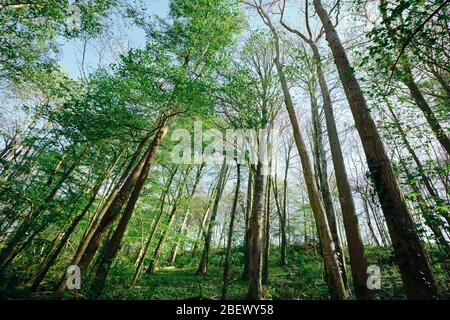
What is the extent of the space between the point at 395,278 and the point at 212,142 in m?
10.3

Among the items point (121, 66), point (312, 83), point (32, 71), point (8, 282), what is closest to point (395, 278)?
point (312, 83)

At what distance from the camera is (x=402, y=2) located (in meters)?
2.43

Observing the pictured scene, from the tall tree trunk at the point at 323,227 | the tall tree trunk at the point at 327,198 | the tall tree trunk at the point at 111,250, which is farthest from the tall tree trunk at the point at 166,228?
the tall tree trunk at the point at 323,227

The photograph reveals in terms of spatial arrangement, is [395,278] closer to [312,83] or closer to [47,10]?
[312,83]

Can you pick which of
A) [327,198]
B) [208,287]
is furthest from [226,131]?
[208,287]

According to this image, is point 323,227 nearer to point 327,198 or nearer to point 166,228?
point 327,198

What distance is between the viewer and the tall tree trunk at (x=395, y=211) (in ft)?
10.2

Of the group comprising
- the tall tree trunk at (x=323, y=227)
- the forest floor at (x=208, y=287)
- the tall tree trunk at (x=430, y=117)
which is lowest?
the forest floor at (x=208, y=287)

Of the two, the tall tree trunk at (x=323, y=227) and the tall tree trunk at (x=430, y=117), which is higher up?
the tall tree trunk at (x=430, y=117)

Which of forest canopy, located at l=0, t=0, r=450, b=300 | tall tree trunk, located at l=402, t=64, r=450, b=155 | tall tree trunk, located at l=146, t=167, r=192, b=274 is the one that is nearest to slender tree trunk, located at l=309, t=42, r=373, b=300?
forest canopy, located at l=0, t=0, r=450, b=300

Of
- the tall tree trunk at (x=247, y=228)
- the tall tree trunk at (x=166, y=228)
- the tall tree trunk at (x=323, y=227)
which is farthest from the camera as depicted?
the tall tree trunk at (x=166, y=228)

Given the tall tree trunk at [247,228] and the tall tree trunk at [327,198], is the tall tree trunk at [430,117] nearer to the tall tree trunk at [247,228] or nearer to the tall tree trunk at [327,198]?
the tall tree trunk at [327,198]

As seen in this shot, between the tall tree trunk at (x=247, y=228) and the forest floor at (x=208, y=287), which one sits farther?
the tall tree trunk at (x=247, y=228)

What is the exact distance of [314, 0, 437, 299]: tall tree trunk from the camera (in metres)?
3.10
